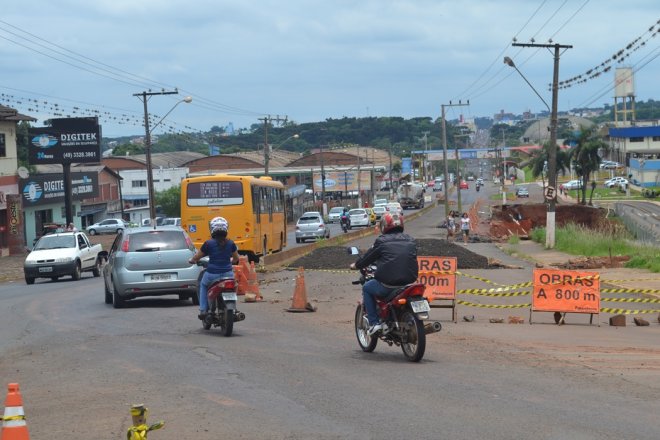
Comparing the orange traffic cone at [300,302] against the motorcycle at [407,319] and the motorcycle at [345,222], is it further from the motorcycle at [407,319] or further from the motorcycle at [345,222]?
the motorcycle at [345,222]

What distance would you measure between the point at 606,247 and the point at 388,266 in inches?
1195

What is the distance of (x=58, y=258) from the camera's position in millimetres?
34375

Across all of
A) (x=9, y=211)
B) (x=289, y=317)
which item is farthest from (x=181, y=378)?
(x=9, y=211)

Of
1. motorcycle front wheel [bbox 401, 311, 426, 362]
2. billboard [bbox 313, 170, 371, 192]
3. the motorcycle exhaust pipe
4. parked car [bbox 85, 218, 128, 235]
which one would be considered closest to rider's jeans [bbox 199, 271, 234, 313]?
motorcycle front wheel [bbox 401, 311, 426, 362]

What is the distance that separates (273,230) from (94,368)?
87.4ft

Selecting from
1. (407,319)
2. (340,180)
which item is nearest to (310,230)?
(407,319)

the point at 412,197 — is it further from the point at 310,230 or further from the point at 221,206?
the point at 221,206

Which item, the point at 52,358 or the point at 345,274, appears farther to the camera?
the point at 345,274

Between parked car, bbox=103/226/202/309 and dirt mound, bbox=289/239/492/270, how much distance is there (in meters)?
10.7

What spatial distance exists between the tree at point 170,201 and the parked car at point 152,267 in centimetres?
8447

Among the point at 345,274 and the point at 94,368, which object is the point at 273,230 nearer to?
the point at 345,274

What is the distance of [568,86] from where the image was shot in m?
45.0

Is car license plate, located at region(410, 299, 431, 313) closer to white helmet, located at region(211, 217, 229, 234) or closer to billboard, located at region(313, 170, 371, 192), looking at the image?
white helmet, located at region(211, 217, 229, 234)

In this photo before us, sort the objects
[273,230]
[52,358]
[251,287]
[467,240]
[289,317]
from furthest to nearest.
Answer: [467,240] < [273,230] < [251,287] < [289,317] < [52,358]
